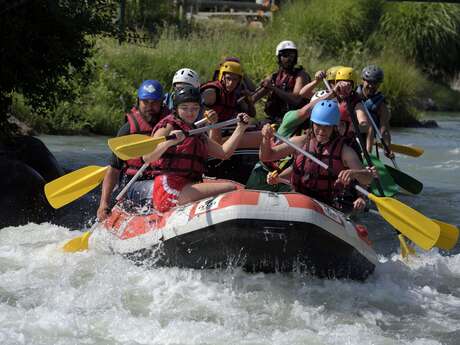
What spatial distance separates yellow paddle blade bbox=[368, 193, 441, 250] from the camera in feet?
22.1

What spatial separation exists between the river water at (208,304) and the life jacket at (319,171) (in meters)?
0.73

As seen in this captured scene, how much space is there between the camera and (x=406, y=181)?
380 inches

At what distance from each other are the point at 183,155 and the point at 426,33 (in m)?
19.9

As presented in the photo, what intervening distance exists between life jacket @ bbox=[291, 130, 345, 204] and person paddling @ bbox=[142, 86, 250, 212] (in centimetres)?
57

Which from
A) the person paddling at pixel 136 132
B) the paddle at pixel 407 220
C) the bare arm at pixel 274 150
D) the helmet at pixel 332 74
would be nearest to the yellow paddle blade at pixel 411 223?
the paddle at pixel 407 220

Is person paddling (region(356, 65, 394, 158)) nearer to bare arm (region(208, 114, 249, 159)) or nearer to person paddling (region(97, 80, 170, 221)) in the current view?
person paddling (region(97, 80, 170, 221))

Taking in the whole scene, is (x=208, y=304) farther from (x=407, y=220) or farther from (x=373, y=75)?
(x=373, y=75)

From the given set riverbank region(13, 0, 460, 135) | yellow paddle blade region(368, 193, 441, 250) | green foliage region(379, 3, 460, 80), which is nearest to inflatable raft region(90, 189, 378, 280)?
yellow paddle blade region(368, 193, 441, 250)

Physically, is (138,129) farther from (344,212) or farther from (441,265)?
(441,265)

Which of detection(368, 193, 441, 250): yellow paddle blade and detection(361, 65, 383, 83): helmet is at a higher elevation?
detection(361, 65, 383, 83): helmet

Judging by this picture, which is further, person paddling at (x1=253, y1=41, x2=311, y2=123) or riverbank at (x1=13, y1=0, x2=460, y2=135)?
riverbank at (x1=13, y1=0, x2=460, y2=135)

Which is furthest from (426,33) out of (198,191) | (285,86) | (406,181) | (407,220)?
(198,191)

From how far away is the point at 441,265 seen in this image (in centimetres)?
794

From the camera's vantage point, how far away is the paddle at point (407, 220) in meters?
6.76
